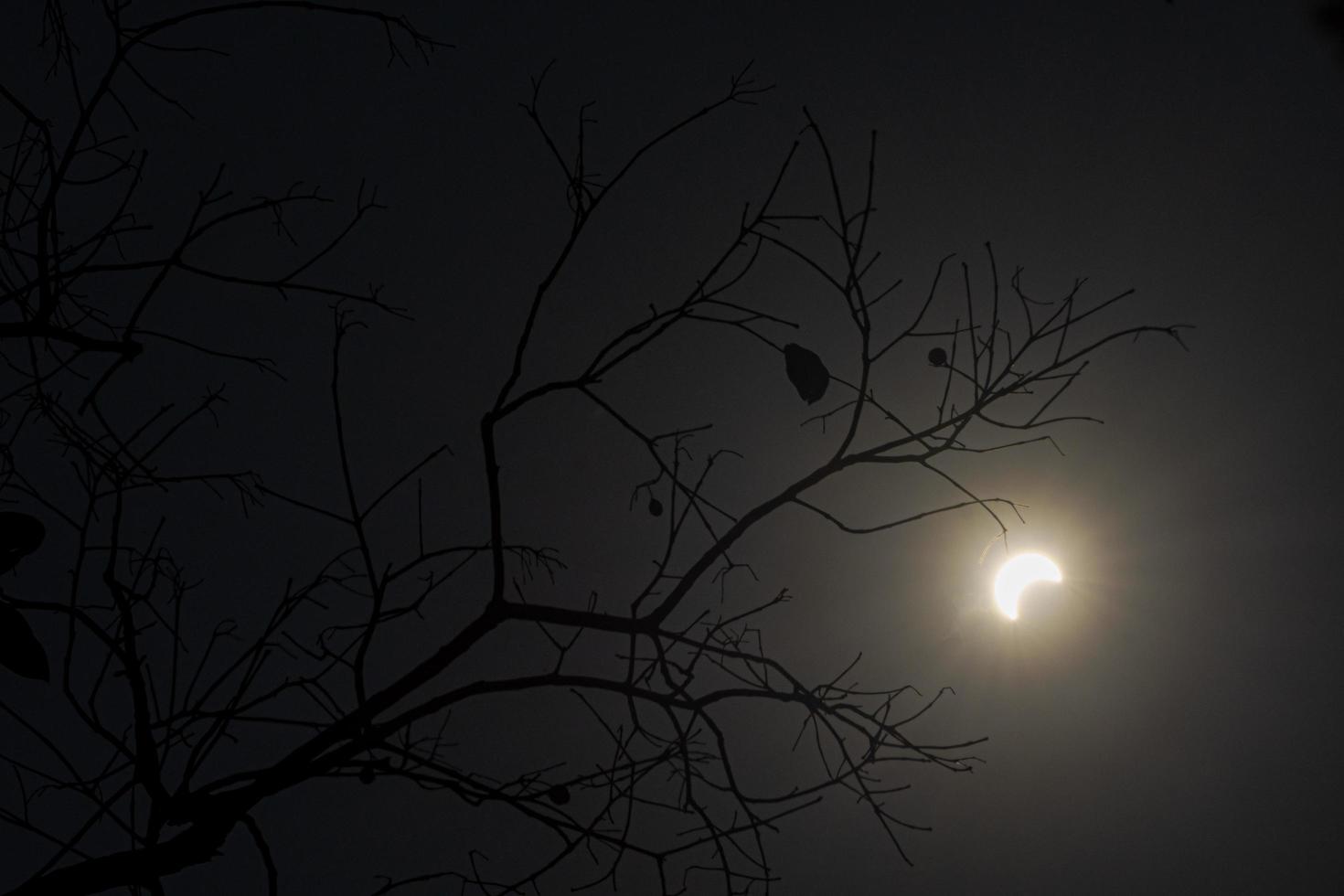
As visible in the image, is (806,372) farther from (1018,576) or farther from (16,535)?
(1018,576)

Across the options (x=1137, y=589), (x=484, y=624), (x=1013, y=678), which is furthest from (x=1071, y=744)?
(x=484, y=624)

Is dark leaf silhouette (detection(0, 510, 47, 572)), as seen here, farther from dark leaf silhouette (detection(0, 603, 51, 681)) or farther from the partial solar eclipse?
the partial solar eclipse

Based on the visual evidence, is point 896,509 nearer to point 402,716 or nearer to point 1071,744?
point 1071,744

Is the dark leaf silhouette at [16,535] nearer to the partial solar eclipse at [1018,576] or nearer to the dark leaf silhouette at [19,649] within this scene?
the dark leaf silhouette at [19,649]

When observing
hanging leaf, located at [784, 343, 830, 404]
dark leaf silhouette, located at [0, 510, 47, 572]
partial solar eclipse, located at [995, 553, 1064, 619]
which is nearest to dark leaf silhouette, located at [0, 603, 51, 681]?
dark leaf silhouette, located at [0, 510, 47, 572]

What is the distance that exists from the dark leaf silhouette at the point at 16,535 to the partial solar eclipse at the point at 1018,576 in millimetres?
1629

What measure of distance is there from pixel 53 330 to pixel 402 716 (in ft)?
1.20

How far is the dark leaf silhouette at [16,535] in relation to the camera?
2.11 ft

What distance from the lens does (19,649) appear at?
617 millimetres

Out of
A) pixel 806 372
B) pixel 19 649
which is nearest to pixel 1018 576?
pixel 806 372

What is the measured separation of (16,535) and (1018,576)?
1726 mm

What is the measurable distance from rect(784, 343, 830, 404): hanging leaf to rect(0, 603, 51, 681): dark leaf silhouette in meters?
0.59

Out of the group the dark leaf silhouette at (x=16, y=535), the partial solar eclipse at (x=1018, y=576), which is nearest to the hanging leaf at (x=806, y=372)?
the dark leaf silhouette at (x=16, y=535)

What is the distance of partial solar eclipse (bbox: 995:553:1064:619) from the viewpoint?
6.01ft
